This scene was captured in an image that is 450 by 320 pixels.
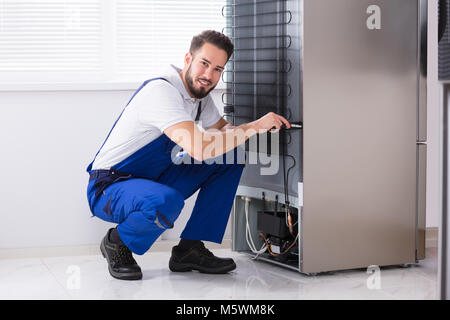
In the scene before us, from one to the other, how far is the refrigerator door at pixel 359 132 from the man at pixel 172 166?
219 millimetres

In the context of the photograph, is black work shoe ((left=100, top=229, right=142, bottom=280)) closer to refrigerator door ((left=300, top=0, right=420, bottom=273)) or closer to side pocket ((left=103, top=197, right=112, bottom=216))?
side pocket ((left=103, top=197, right=112, bottom=216))

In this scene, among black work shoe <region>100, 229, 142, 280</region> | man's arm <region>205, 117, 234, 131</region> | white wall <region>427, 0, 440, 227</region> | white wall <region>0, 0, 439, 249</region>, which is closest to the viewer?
black work shoe <region>100, 229, 142, 280</region>

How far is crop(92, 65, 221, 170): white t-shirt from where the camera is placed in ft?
7.97

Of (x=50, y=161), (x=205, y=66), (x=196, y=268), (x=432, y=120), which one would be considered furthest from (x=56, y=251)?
(x=432, y=120)

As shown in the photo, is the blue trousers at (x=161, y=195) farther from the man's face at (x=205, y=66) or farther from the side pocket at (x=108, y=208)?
the man's face at (x=205, y=66)

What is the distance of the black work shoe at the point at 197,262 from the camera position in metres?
2.70

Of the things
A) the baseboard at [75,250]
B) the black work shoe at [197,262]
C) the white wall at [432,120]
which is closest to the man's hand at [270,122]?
the black work shoe at [197,262]

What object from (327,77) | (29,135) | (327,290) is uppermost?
(327,77)

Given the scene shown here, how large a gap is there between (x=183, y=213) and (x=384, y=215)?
38.3 inches

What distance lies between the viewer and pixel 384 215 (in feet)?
8.80

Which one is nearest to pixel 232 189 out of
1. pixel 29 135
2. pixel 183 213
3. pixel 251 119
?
pixel 251 119

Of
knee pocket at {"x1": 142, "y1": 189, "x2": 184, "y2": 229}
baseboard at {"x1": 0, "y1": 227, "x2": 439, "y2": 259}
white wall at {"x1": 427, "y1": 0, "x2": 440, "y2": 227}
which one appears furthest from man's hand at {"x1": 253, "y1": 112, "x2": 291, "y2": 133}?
white wall at {"x1": 427, "y1": 0, "x2": 440, "y2": 227}

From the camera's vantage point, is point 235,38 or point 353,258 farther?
point 235,38
